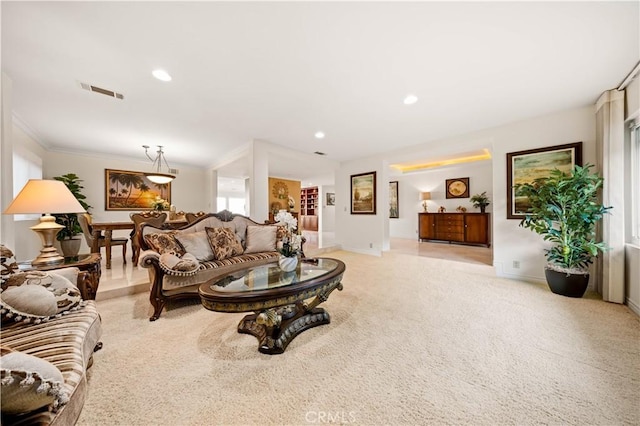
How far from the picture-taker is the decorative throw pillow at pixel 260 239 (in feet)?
10.6

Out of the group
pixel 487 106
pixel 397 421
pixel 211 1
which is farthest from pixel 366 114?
pixel 397 421

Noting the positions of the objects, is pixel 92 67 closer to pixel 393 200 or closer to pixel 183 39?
pixel 183 39

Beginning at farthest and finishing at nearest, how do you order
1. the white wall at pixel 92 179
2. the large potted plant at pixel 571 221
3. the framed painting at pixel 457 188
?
1. the framed painting at pixel 457 188
2. the white wall at pixel 92 179
3. the large potted plant at pixel 571 221

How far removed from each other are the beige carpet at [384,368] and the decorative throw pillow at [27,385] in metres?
0.62

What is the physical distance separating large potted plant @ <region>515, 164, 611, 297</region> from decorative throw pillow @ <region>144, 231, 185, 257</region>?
4453 millimetres

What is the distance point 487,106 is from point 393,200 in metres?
5.25

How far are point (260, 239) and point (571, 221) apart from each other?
12.9 feet

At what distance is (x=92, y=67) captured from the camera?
6.94 ft

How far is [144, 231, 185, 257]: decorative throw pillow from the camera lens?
2455 mm

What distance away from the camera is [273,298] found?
5.06ft

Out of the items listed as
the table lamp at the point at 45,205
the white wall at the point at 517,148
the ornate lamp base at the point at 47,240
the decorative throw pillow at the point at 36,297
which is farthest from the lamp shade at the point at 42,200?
the white wall at the point at 517,148

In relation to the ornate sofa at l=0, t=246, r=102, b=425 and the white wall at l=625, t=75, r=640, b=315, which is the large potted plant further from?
the ornate sofa at l=0, t=246, r=102, b=425

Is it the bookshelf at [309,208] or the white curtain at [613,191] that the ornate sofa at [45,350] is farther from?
the bookshelf at [309,208]

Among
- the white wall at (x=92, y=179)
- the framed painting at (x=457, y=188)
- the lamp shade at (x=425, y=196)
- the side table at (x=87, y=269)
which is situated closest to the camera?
the side table at (x=87, y=269)
